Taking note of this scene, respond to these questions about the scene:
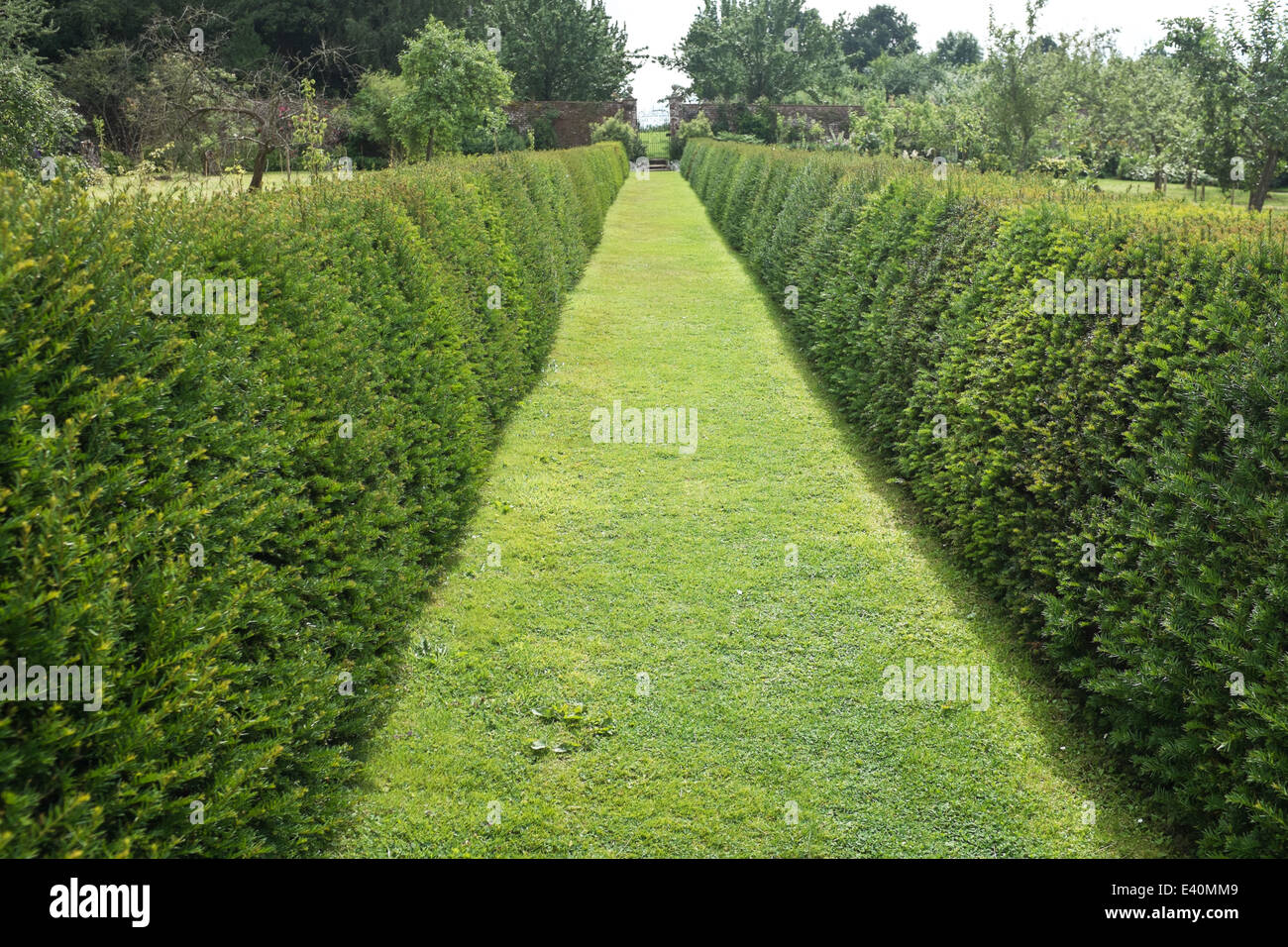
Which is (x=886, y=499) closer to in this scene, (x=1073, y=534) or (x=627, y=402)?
(x=1073, y=534)

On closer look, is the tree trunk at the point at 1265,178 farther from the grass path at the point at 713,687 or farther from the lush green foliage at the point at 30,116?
the lush green foliage at the point at 30,116

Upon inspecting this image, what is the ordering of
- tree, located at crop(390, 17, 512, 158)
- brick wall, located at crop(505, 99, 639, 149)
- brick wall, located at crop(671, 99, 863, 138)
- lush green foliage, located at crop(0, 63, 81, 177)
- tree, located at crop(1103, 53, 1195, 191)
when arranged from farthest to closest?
brick wall, located at crop(671, 99, 863, 138)
brick wall, located at crop(505, 99, 639, 149)
tree, located at crop(1103, 53, 1195, 191)
tree, located at crop(390, 17, 512, 158)
lush green foliage, located at crop(0, 63, 81, 177)

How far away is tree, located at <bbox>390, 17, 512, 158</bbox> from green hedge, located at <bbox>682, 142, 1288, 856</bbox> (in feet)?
58.8

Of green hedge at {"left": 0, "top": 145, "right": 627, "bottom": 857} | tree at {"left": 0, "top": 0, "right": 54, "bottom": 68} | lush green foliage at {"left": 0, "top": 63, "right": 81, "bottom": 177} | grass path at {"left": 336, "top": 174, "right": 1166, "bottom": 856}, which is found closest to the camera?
green hedge at {"left": 0, "top": 145, "right": 627, "bottom": 857}

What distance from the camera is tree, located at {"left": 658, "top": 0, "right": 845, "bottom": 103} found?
6162cm

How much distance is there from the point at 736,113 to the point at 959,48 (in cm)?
6314

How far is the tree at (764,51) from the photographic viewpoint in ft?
202

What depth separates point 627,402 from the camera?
34.0 ft

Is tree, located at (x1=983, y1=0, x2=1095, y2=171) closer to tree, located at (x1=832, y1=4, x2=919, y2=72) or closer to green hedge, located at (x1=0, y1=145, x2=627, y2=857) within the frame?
green hedge, located at (x1=0, y1=145, x2=627, y2=857)

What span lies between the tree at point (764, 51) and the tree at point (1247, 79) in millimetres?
32787

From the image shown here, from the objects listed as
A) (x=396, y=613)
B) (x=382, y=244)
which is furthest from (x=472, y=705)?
(x=382, y=244)

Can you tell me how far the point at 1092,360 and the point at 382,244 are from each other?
16.0ft

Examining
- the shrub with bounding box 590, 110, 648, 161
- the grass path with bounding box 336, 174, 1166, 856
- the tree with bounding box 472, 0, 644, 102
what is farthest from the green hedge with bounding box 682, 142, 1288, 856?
the tree with bounding box 472, 0, 644, 102

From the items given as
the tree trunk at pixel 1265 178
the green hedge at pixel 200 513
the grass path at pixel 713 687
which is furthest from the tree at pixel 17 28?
the tree trunk at pixel 1265 178
